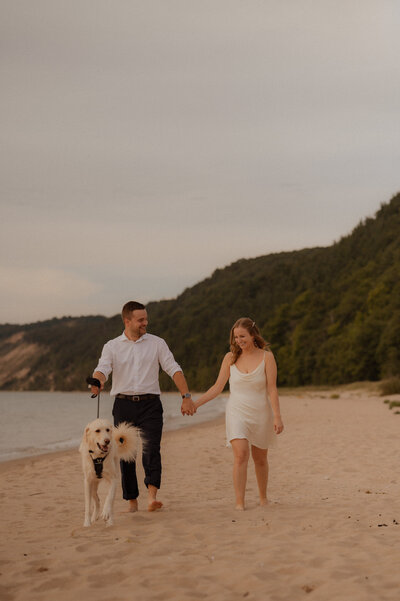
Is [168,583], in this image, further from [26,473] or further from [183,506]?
[26,473]

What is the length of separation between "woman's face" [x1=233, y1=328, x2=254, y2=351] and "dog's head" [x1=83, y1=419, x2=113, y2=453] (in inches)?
66.7

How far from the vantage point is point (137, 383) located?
694 centimetres

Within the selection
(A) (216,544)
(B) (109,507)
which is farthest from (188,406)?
(A) (216,544)

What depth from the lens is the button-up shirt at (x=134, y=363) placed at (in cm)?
695

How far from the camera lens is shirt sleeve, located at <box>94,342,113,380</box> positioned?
22.4 ft

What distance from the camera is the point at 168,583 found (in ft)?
15.1

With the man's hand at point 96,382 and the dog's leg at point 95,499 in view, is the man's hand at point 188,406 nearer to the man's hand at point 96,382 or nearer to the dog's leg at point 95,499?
the man's hand at point 96,382

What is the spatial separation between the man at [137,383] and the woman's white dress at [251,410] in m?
0.61

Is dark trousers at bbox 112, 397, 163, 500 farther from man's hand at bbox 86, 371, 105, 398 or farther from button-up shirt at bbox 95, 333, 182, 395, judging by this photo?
man's hand at bbox 86, 371, 105, 398

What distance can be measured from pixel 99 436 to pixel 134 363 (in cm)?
95

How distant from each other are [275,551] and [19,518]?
3979 mm

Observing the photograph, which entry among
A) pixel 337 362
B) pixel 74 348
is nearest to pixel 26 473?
pixel 337 362

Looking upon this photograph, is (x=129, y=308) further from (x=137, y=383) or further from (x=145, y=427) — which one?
(x=145, y=427)

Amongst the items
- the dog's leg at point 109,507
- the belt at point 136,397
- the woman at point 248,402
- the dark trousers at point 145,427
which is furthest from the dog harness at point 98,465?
the woman at point 248,402
